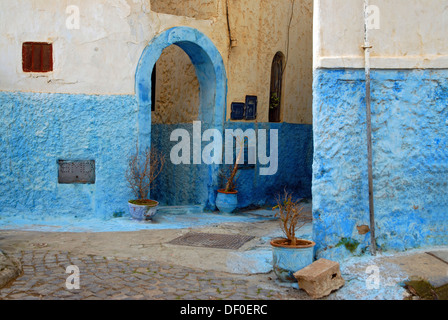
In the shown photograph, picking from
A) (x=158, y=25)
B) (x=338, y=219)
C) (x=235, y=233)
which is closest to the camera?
(x=338, y=219)

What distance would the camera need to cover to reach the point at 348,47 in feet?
17.4

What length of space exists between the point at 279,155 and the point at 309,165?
123cm

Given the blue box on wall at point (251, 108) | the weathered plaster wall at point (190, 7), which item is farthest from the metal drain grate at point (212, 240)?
the weathered plaster wall at point (190, 7)

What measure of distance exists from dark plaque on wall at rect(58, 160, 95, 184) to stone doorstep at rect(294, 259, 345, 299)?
4.83 meters

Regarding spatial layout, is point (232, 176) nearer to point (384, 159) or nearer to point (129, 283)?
point (384, 159)

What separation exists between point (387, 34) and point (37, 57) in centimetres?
563

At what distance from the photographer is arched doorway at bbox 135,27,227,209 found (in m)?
8.55

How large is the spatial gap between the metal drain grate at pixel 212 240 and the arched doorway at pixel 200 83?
86.9 inches

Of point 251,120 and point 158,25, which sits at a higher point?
point 158,25

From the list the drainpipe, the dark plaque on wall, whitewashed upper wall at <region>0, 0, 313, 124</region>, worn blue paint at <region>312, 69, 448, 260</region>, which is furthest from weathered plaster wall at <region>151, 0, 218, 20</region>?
worn blue paint at <region>312, 69, 448, 260</region>

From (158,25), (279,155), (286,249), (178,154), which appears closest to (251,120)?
(279,155)

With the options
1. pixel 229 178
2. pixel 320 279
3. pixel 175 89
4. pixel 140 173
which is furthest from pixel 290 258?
pixel 175 89

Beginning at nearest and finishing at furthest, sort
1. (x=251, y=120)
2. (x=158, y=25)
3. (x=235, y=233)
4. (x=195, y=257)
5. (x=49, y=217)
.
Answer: (x=195, y=257) → (x=235, y=233) → (x=49, y=217) → (x=158, y=25) → (x=251, y=120)
